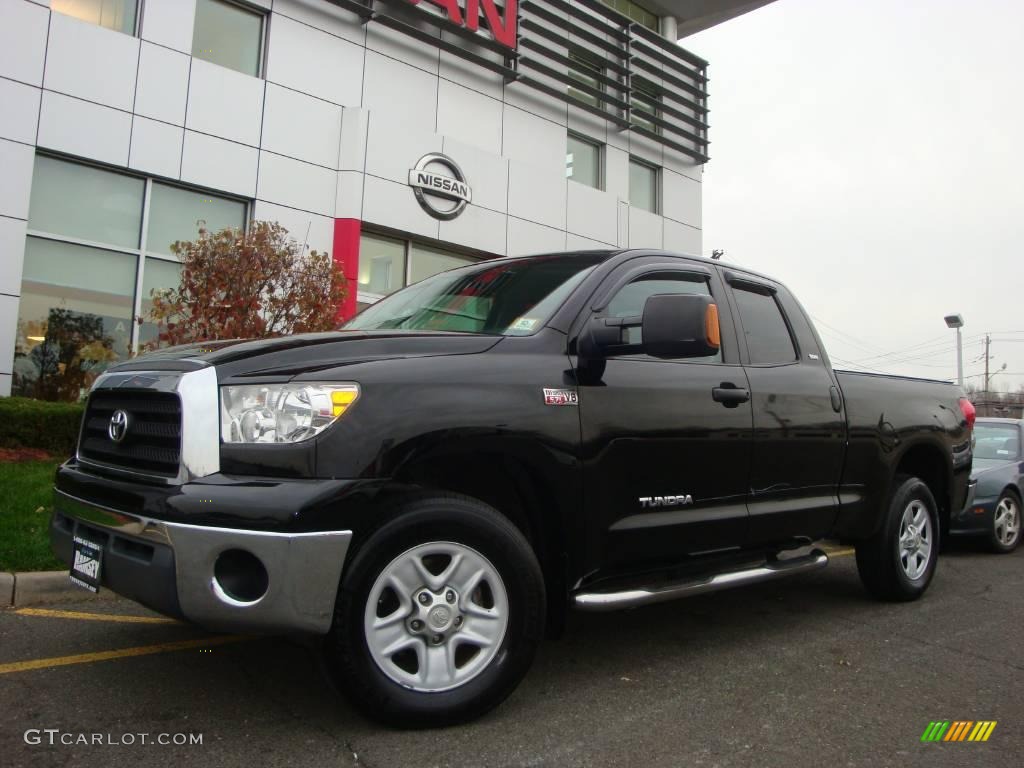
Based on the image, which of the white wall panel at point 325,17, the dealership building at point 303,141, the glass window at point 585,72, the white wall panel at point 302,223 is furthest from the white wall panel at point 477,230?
the glass window at point 585,72

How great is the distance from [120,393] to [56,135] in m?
9.86

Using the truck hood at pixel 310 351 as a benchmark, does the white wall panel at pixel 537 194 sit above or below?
above

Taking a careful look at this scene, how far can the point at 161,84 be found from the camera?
1191cm

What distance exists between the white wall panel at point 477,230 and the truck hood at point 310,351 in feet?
39.9

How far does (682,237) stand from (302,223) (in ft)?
36.1

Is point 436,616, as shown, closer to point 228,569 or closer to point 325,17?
point 228,569

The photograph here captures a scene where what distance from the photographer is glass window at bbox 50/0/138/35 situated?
11320 mm

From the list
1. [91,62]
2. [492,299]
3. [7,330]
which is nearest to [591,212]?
[91,62]

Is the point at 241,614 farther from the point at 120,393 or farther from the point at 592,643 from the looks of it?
the point at 592,643

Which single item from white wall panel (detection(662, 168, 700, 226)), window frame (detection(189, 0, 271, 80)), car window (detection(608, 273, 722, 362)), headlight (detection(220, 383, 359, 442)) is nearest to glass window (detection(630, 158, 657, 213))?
white wall panel (detection(662, 168, 700, 226))

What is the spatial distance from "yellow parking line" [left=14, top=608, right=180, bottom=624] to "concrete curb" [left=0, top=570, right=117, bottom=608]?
0.11m

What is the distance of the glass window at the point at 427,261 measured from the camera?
14980mm

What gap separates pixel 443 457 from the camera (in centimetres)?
291

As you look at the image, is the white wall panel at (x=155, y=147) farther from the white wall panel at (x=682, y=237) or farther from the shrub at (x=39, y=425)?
the white wall panel at (x=682, y=237)
